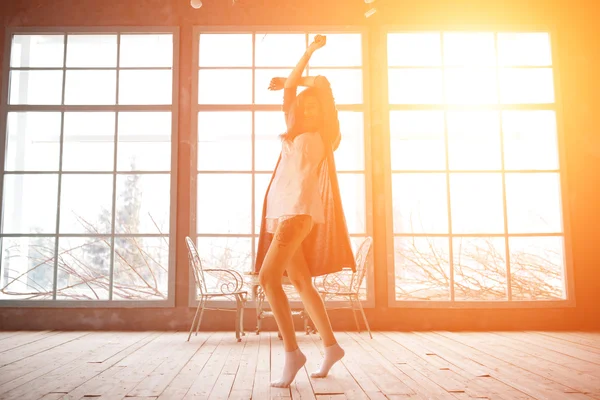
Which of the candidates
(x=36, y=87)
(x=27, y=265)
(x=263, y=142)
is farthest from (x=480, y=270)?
(x=36, y=87)

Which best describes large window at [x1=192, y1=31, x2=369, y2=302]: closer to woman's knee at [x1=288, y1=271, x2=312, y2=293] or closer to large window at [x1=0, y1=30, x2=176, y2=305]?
large window at [x1=0, y1=30, x2=176, y2=305]

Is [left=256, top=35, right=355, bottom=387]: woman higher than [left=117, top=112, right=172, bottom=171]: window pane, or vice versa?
[left=117, top=112, right=172, bottom=171]: window pane

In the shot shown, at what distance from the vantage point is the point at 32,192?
16.5 feet

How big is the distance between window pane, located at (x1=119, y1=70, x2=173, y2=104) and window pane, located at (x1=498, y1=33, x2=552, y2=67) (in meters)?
3.45

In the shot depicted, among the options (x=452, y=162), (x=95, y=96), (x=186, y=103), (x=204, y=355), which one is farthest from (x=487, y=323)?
(x=95, y=96)

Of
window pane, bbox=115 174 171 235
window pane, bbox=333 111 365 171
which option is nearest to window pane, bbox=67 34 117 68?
window pane, bbox=115 174 171 235

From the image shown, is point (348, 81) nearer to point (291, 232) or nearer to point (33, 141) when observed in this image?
point (291, 232)

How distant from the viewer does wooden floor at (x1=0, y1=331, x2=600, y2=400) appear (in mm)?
2359

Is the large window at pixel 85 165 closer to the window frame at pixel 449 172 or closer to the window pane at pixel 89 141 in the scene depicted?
the window pane at pixel 89 141

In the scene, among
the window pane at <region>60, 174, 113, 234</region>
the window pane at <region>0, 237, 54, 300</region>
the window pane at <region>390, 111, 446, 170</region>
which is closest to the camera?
the window pane at <region>0, 237, 54, 300</region>

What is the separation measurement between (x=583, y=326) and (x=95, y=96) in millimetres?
5350

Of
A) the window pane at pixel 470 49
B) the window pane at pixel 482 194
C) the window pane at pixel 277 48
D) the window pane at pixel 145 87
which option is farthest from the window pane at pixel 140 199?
the window pane at pixel 470 49

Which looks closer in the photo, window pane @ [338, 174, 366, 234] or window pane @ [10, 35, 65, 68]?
window pane @ [338, 174, 366, 234]

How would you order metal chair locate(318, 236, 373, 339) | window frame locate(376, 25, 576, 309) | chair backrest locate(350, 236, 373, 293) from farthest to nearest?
window frame locate(376, 25, 576, 309)
chair backrest locate(350, 236, 373, 293)
metal chair locate(318, 236, 373, 339)
